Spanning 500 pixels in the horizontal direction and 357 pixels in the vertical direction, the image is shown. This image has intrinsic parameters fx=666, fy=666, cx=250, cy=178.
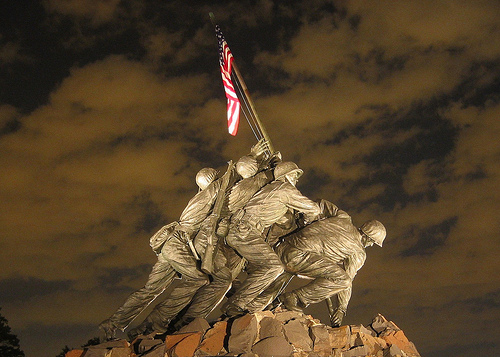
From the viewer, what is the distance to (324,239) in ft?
35.7

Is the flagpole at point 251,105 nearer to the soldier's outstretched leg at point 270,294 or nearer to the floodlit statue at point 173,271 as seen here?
the floodlit statue at point 173,271

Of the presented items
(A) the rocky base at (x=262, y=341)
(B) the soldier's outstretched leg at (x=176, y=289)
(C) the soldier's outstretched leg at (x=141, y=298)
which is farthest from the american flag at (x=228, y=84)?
(A) the rocky base at (x=262, y=341)

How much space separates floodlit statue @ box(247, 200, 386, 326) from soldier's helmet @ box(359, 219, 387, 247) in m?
0.02

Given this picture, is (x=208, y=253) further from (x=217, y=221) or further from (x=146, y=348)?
(x=146, y=348)

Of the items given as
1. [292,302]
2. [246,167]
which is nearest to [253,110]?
[246,167]

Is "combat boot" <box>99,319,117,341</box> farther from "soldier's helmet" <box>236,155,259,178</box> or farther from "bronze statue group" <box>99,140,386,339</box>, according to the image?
"soldier's helmet" <box>236,155,259,178</box>

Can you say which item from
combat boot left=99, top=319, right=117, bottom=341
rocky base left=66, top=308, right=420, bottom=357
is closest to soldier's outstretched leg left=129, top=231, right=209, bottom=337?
combat boot left=99, top=319, right=117, bottom=341

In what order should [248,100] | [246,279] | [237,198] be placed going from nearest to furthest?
[246,279], [237,198], [248,100]

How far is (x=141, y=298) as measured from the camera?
37.7 feet

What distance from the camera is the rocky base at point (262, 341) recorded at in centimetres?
946

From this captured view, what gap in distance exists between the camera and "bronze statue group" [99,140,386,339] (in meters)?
10.7

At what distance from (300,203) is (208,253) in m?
1.76

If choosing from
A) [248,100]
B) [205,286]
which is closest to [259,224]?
[205,286]

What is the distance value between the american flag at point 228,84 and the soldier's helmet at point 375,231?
3.08 meters
